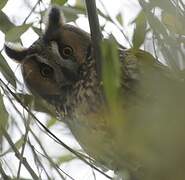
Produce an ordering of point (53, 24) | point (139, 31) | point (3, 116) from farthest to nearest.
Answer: point (53, 24), point (3, 116), point (139, 31)

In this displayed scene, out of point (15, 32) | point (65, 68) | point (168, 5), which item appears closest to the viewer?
point (168, 5)

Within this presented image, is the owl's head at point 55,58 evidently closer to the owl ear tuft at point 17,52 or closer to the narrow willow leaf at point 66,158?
the owl ear tuft at point 17,52

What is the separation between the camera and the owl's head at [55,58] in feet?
7.33

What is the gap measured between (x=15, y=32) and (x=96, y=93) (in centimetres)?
43

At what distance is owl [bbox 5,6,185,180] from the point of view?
3.56ft

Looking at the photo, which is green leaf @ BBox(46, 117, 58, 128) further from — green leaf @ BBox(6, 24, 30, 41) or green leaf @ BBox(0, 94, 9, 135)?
green leaf @ BBox(6, 24, 30, 41)

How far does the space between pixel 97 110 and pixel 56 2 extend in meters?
0.44

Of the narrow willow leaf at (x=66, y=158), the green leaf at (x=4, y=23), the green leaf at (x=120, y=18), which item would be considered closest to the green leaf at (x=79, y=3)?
the green leaf at (x=120, y=18)

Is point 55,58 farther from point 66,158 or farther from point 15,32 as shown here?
point 66,158

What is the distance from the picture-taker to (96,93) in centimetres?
206

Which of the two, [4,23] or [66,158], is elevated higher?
[4,23]

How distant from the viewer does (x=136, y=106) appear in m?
1.76

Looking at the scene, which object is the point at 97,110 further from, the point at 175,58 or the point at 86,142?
the point at 175,58

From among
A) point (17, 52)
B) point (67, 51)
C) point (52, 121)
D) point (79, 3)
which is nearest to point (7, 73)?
point (52, 121)
